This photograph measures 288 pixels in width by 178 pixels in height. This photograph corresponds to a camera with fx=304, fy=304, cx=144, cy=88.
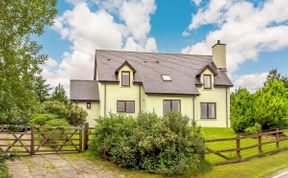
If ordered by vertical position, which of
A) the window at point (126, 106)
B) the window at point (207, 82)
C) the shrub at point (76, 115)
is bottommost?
the shrub at point (76, 115)

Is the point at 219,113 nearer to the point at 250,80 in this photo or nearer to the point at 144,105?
the point at 144,105

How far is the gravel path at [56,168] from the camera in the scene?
10203 mm

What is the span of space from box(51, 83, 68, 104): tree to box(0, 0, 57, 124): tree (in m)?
27.0

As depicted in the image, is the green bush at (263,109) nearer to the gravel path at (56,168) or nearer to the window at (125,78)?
the window at (125,78)

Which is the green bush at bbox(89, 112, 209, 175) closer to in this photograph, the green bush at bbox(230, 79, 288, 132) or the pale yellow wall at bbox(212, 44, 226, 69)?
the green bush at bbox(230, 79, 288, 132)

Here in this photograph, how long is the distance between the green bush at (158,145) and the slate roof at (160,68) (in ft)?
46.0

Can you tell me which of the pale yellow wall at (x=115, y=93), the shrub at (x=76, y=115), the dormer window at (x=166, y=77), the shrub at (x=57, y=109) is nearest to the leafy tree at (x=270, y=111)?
the dormer window at (x=166, y=77)

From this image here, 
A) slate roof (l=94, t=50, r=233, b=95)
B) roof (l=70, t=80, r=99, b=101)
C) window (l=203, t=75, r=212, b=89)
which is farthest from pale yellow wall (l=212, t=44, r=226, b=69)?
roof (l=70, t=80, r=99, b=101)

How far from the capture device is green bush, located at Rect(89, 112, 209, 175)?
35.0 ft

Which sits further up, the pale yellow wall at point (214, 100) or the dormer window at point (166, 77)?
the dormer window at point (166, 77)

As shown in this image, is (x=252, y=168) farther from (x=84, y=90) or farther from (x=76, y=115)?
(x=84, y=90)

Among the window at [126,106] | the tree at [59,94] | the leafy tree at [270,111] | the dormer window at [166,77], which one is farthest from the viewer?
the tree at [59,94]

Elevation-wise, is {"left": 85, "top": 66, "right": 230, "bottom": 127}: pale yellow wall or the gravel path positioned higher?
{"left": 85, "top": 66, "right": 230, "bottom": 127}: pale yellow wall

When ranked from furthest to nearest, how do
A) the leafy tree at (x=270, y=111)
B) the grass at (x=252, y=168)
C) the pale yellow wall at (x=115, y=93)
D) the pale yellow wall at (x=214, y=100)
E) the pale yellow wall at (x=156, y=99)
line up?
the pale yellow wall at (x=214, y=100)
the pale yellow wall at (x=115, y=93)
the pale yellow wall at (x=156, y=99)
the leafy tree at (x=270, y=111)
the grass at (x=252, y=168)
